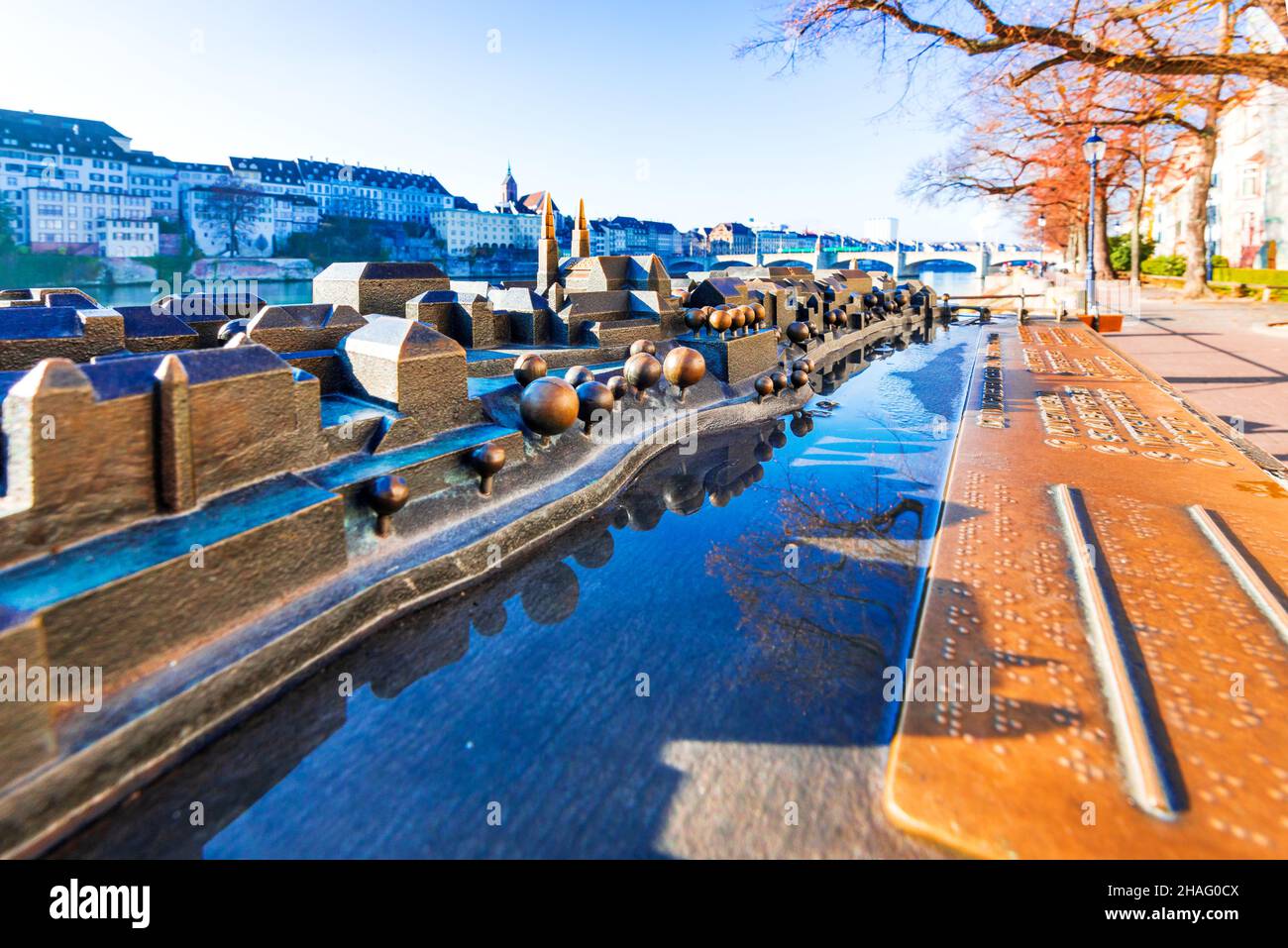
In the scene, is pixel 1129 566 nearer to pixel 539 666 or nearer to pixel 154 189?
pixel 539 666

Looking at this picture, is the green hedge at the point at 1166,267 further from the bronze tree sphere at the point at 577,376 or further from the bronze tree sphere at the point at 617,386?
the bronze tree sphere at the point at 577,376

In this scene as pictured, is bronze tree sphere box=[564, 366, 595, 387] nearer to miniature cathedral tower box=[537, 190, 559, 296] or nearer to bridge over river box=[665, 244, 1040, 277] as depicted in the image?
miniature cathedral tower box=[537, 190, 559, 296]

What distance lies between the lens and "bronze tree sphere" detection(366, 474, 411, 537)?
4875 mm

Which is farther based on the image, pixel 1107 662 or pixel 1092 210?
pixel 1092 210

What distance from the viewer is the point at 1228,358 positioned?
14.6 metres

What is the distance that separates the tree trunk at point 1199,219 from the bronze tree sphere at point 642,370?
23766mm

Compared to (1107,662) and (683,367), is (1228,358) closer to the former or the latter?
(683,367)

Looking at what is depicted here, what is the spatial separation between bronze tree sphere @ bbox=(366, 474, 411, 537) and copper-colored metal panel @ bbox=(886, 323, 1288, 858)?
3.52 m

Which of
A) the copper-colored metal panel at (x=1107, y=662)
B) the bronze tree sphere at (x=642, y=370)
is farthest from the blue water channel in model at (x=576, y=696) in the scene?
the bronze tree sphere at (x=642, y=370)

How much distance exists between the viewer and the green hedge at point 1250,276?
37719mm

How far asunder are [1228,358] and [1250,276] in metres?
36.0

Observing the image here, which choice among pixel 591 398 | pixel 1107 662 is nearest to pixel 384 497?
pixel 591 398

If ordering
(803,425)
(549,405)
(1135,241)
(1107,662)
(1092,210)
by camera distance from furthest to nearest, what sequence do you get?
(1135,241), (1092,210), (803,425), (549,405), (1107,662)
